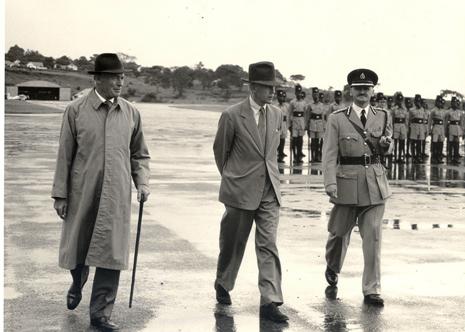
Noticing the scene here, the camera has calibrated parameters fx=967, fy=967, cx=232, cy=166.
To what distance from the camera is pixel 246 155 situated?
7906 mm

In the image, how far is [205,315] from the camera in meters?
7.46

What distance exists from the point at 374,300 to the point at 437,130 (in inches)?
793

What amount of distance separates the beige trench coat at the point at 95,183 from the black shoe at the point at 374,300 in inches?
83.5

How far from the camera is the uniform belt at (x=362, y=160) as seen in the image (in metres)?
8.55

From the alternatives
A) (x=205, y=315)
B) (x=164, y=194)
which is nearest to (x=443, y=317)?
(x=205, y=315)

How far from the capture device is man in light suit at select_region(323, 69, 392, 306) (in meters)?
8.42

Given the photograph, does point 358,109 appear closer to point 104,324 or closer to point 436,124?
point 104,324

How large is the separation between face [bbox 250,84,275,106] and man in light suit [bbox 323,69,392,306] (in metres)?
0.97

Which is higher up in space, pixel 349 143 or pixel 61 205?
pixel 349 143

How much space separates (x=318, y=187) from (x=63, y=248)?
11.1 meters

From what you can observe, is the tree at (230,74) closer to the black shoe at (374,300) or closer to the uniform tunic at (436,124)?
the uniform tunic at (436,124)

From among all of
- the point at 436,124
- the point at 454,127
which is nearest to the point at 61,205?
the point at 436,124

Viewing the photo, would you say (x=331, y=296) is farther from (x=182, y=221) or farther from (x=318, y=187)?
(x=318, y=187)

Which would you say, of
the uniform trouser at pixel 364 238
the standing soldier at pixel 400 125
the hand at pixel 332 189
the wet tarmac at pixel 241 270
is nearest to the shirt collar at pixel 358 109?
the hand at pixel 332 189
